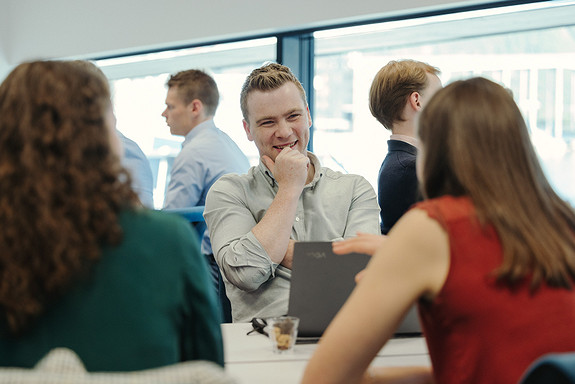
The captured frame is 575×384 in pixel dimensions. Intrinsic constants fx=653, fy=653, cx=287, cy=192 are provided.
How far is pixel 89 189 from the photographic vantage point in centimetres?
104

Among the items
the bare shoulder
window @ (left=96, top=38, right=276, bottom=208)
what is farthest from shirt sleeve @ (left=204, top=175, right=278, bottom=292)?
window @ (left=96, top=38, right=276, bottom=208)

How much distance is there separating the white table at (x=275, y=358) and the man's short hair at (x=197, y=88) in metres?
2.64

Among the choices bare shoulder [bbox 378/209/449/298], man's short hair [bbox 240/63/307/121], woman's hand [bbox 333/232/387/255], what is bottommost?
woman's hand [bbox 333/232/387/255]

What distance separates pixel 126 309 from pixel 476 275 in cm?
57

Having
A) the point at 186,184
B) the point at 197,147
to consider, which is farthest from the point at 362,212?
the point at 197,147

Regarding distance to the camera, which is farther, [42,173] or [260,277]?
[260,277]

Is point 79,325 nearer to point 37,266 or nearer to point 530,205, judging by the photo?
point 37,266

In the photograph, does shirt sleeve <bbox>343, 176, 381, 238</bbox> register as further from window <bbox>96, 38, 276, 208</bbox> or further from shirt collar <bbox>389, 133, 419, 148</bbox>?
window <bbox>96, 38, 276, 208</bbox>

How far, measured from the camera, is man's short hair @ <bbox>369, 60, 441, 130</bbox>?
2.89 meters

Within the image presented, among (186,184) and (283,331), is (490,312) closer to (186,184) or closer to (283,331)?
(283,331)

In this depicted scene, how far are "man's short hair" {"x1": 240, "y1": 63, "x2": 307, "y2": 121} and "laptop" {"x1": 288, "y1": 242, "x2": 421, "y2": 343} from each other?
98cm

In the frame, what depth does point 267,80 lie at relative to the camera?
247 centimetres

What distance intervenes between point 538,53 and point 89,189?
3.63 metres

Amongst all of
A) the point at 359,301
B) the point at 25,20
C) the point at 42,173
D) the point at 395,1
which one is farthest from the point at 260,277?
the point at 25,20
